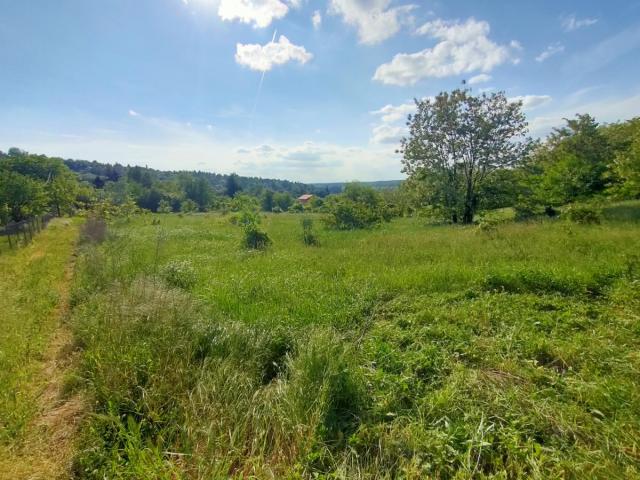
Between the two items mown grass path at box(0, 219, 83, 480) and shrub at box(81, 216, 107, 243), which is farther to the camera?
shrub at box(81, 216, 107, 243)

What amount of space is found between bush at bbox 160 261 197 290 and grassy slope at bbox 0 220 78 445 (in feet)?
7.22

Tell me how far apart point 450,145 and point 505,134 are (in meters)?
3.25

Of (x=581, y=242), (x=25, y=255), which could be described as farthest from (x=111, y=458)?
(x=25, y=255)

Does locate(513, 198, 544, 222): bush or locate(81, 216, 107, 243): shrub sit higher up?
locate(513, 198, 544, 222): bush

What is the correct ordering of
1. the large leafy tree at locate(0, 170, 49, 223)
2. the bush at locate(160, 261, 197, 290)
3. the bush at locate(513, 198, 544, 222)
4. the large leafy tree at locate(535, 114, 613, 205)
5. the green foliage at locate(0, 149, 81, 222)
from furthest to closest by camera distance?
the green foliage at locate(0, 149, 81, 222)
the large leafy tree at locate(0, 170, 49, 223)
the bush at locate(513, 198, 544, 222)
the large leafy tree at locate(535, 114, 613, 205)
the bush at locate(160, 261, 197, 290)

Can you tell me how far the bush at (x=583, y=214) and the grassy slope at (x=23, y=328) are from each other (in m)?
16.4

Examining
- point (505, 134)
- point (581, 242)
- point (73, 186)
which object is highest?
point (505, 134)

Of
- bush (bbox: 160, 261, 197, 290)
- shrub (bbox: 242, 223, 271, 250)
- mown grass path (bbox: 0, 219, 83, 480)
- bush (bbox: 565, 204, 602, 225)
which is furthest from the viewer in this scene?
shrub (bbox: 242, 223, 271, 250)

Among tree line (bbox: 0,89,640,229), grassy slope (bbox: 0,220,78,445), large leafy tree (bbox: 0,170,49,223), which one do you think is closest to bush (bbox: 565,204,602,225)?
tree line (bbox: 0,89,640,229)

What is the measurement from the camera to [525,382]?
311 centimetres

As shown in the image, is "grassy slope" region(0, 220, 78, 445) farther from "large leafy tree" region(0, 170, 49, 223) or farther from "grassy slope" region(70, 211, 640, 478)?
"large leafy tree" region(0, 170, 49, 223)

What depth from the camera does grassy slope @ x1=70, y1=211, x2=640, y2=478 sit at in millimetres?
2410

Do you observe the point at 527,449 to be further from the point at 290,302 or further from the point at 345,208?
the point at 345,208

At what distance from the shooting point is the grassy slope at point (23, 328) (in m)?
3.32
